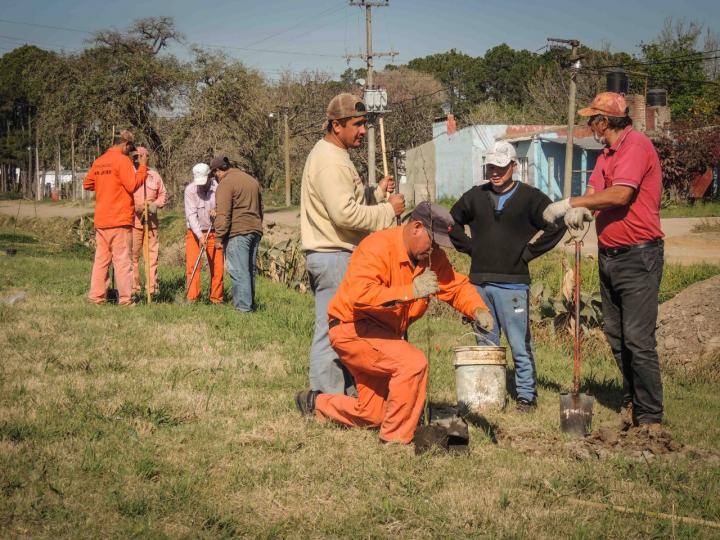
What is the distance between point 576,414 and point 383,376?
1493mm

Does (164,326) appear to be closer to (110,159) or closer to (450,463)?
(110,159)

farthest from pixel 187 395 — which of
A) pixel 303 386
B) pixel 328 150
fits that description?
pixel 328 150

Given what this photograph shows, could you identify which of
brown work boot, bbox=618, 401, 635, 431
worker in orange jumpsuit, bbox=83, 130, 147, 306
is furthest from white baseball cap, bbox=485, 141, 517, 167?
worker in orange jumpsuit, bbox=83, 130, 147, 306

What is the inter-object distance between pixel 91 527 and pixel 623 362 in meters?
4.13

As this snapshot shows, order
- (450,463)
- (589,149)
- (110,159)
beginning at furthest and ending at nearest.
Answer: (589,149) < (110,159) < (450,463)

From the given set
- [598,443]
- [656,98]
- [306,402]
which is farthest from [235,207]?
[656,98]

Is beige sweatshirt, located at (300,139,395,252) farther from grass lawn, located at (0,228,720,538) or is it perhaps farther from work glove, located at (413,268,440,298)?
grass lawn, located at (0,228,720,538)

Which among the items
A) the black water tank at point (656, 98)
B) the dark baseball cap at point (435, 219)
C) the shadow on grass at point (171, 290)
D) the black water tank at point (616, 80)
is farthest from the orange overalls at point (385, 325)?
the black water tank at point (656, 98)

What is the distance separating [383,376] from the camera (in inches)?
234

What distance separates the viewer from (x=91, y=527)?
14.3 ft

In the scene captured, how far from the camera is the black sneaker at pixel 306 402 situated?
6.52m

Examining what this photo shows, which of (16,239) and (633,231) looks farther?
(16,239)

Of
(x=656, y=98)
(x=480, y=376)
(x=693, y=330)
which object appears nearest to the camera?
(x=480, y=376)

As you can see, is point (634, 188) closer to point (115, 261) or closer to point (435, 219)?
point (435, 219)
